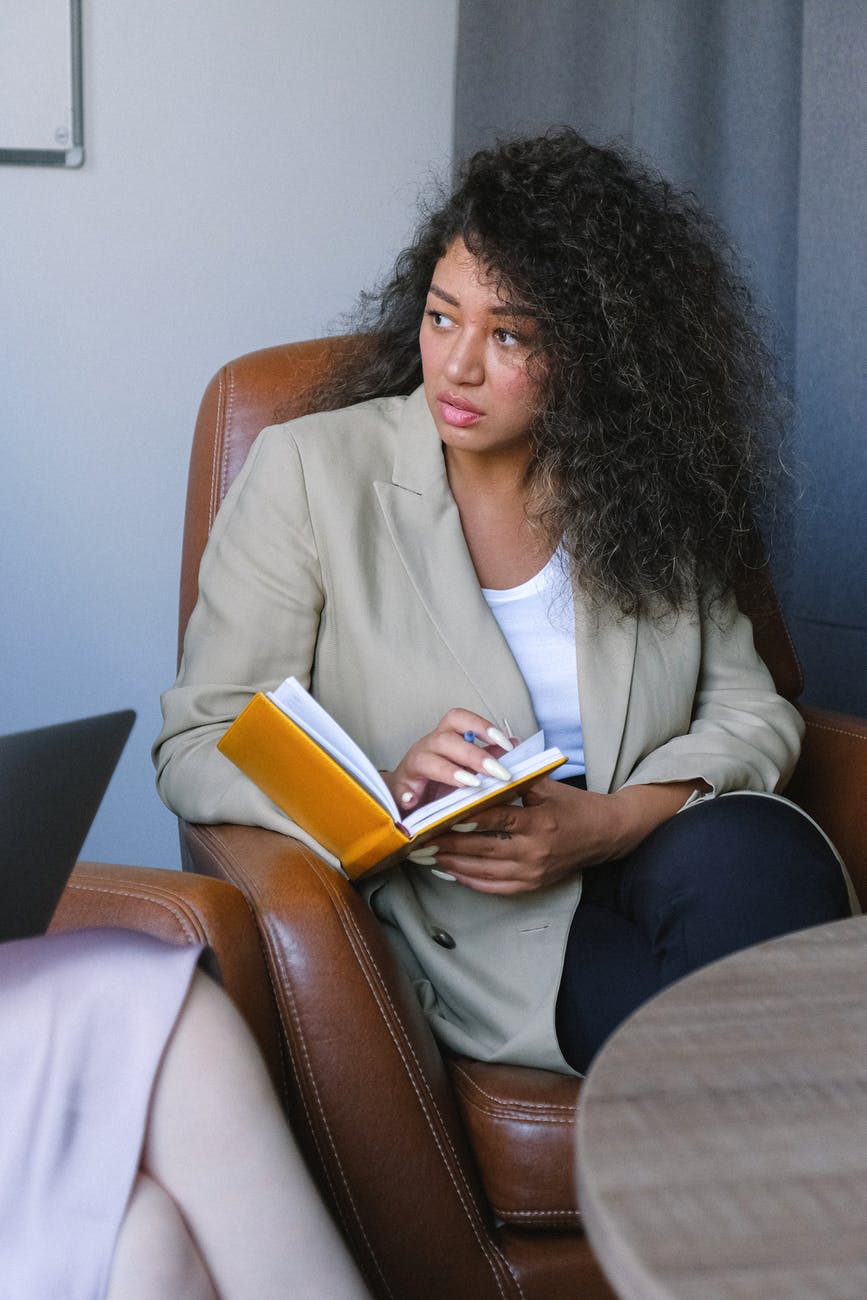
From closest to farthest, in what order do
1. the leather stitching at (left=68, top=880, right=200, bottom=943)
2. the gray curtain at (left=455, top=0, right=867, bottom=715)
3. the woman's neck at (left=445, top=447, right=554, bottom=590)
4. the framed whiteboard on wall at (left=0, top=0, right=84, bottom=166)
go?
the leather stitching at (left=68, top=880, right=200, bottom=943), the woman's neck at (left=445, top=447, right=554, bottom=590), the gray curtain at (left=455, top=0, right=867, bottom=715), the framed whiteboard on wall at (left=0, top=0, right=84, bottom=166)

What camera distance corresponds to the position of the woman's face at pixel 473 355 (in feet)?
4.76

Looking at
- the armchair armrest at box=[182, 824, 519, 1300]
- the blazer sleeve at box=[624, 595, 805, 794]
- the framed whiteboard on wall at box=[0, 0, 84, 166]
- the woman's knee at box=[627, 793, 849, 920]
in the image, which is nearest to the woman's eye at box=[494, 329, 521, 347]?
the blazer sleeve at box=[624, 595, 805, 794]

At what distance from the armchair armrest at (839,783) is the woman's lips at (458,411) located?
1.89 ft

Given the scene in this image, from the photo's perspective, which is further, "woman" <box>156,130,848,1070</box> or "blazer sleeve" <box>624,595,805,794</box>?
"blazer sleeve" <box>624,595,805,794</box>

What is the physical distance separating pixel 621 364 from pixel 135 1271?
1.10m

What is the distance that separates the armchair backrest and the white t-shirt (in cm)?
28

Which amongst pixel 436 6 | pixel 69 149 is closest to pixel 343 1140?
pixel 69 149

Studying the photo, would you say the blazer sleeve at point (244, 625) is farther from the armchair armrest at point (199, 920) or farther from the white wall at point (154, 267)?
the white wall at point (154, 267)

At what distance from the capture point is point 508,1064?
1310 millimetres

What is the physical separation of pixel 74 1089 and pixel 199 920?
0.91 ft

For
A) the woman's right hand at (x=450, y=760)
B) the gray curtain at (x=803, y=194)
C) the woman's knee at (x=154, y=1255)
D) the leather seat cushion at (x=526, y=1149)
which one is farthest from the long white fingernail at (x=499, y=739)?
the gray curtain at (x=803, y=194)

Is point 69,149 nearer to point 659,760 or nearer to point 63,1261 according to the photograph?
point 659,760

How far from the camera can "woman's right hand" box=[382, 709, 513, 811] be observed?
119cm

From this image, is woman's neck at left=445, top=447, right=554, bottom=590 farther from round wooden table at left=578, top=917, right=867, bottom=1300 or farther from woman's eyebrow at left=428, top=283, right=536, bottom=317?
round wooden table at left=578, top=917, right=867, bottom=1300
